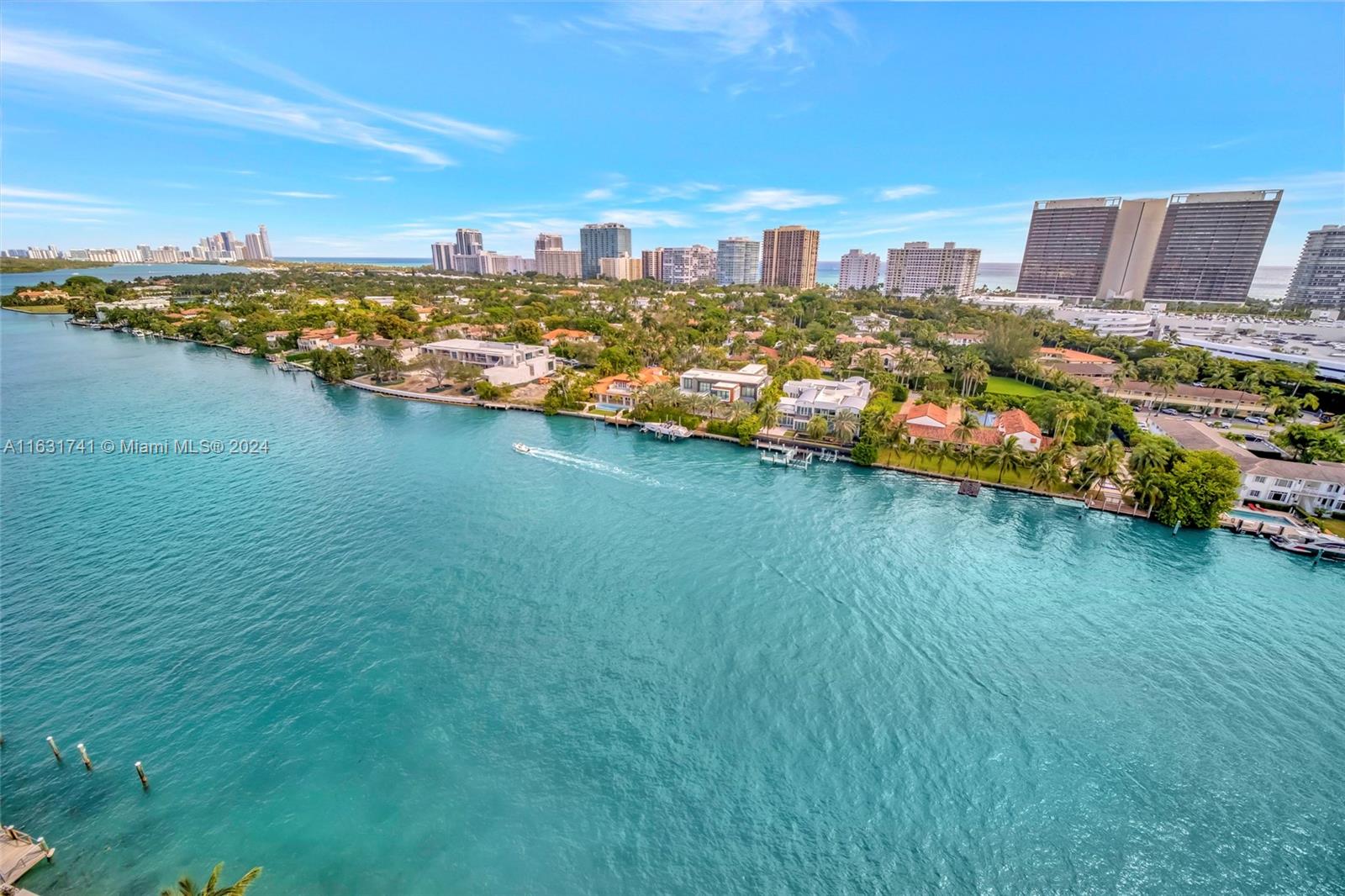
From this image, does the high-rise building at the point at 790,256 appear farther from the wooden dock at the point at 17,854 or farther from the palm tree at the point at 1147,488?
the wooden dock at the point at 17,854

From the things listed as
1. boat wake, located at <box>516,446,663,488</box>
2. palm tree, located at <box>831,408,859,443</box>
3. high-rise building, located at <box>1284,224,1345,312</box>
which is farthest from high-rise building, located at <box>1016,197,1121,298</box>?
boat wake, located at <box>516,446,663,488</box>

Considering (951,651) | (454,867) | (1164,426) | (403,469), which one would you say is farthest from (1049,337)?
(454,867)

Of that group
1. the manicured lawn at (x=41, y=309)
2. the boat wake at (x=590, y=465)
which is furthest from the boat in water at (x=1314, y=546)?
the manicured lawn at (x=41, y=309)

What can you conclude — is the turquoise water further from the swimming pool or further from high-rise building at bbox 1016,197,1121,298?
high-rise building at bbox 1016,197,1121,298

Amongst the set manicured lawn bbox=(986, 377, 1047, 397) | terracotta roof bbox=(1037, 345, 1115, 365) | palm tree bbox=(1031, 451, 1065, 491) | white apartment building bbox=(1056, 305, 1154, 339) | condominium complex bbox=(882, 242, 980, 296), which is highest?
condominium complex bbox=(882, 242, 980, 296)

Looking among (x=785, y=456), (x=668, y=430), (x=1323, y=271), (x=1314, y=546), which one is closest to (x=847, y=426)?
(x=785, y=456)
